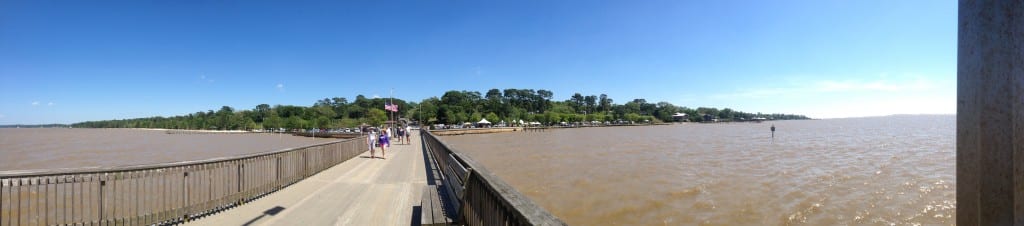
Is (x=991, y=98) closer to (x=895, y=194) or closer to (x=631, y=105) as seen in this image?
(x=895, y=194)

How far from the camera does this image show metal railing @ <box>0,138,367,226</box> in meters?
5.01

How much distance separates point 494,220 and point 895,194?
507 inches

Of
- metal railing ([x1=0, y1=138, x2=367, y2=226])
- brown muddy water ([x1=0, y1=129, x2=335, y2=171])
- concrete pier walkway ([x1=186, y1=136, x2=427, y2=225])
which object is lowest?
brown muddy water ([x1=0, y1=129, x2=335, y2=171])

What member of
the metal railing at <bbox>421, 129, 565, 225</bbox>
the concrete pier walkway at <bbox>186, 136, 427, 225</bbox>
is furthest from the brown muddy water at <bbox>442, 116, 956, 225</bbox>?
the metal railing at <bbox>421, 129, 565, 225</bbox>

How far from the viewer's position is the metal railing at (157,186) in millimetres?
5009

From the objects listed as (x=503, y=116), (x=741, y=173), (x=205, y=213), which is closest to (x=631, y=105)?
(x=503, y=116)

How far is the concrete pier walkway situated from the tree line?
60.2 metres

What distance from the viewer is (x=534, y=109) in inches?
5655

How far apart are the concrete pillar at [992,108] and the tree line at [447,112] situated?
227ft

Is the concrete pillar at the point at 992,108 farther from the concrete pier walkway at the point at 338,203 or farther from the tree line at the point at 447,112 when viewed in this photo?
the tree line at the point at 447,112

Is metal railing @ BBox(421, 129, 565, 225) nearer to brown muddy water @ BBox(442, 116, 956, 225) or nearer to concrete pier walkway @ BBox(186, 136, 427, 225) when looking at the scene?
concrete pier walkway @ BBox(186, 136, 427, 225)

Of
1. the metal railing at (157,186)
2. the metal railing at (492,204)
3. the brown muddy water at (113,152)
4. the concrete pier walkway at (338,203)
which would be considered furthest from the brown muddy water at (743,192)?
the brown muddy water at (113,152)

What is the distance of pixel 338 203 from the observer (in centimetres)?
677

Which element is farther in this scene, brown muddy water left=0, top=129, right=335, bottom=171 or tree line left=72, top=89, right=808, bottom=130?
tree line left=72, top=89, right=808, bottom=130
